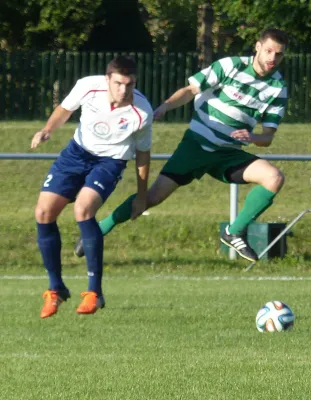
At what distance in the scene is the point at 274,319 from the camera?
9258mm

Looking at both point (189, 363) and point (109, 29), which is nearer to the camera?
point (189, 363)

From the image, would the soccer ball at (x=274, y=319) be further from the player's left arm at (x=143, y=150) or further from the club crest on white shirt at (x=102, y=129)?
the club crest on white shirt at (x=102, y=129)

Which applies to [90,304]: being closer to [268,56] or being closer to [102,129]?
[102,129]

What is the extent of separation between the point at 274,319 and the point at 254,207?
1663mm

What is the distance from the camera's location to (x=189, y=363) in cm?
769

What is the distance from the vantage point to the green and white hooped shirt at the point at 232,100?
10406mm

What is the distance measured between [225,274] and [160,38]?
34.3m

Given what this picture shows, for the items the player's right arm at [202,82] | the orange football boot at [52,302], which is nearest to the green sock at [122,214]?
the player's right arm at [202,82]

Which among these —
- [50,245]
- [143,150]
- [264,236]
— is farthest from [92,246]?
[264,236]

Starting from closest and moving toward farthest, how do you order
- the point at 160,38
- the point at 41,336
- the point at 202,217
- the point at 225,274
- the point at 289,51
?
1. the point at 41,336
2. the point at 225,274
3. the point at 202,217
4. the point at 289,51
5. the point at 160,38

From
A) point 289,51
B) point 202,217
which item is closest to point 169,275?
point 202,217

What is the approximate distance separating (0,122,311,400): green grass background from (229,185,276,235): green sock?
0.71 meters

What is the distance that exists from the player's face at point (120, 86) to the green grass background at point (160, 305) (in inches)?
69.1

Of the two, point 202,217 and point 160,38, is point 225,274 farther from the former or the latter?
point 160,38
